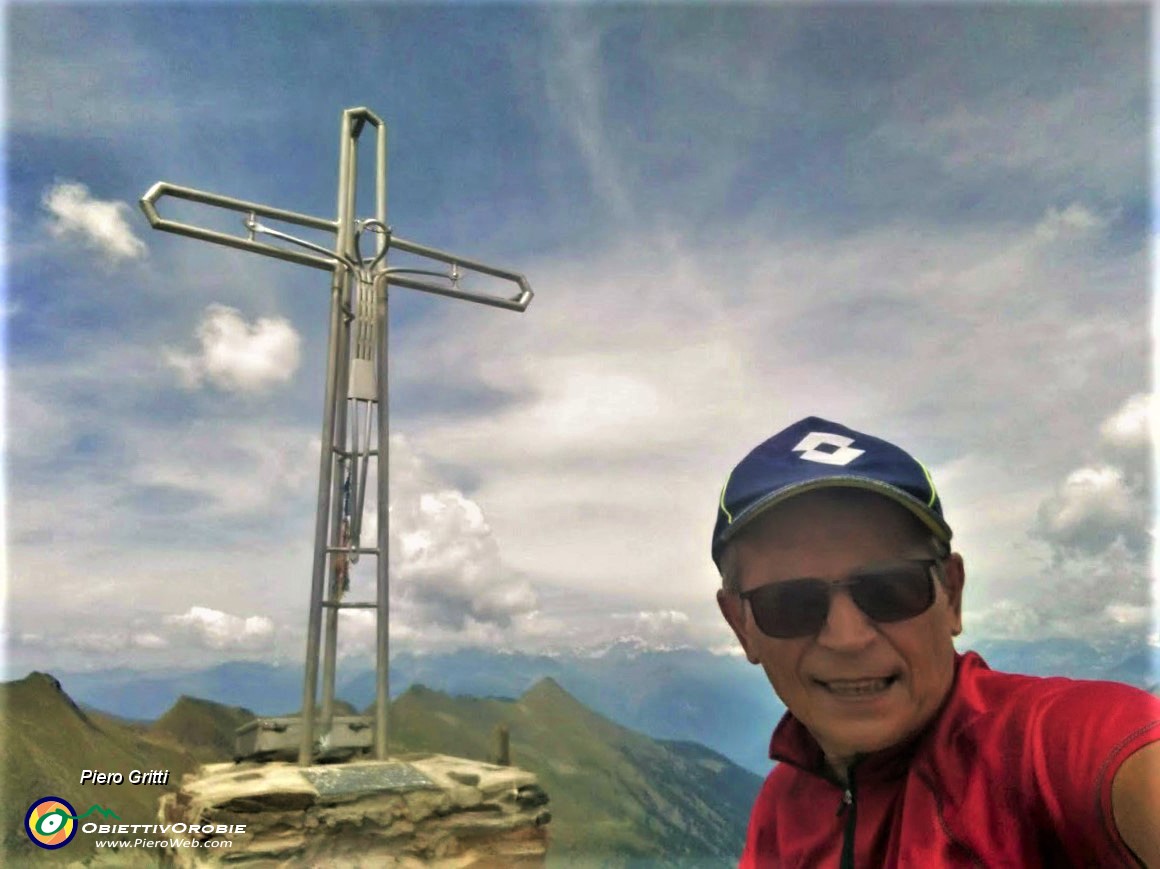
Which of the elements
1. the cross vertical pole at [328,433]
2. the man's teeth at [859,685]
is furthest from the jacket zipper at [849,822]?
the cross vertical pole at [328,433]

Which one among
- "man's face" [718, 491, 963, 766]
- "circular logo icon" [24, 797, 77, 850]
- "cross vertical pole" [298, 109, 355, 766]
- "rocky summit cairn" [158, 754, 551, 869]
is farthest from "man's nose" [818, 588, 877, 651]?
"cross vertical pole" [298, 109, 355, 766]

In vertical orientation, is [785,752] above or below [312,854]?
above

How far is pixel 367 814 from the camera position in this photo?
6500 millimetres

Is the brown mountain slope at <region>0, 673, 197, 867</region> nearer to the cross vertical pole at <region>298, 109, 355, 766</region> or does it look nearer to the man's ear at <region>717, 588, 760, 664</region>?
the cross vertical pole at <region>298, 109, 355, 766</region>

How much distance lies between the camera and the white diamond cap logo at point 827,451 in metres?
1.15

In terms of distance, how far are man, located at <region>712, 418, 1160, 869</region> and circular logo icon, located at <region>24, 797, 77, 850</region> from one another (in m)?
5.95

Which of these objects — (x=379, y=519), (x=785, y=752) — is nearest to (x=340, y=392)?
(x=379, y=519)

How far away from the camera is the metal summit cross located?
7.35 metres

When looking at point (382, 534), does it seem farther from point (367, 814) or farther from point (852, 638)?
point (852, 638)

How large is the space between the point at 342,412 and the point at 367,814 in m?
3.75

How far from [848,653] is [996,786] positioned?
0.79ft

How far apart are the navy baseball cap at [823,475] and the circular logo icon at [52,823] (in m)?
6.15

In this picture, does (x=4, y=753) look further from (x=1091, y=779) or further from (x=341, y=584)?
(x=1091, y=779)

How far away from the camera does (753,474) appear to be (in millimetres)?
1186
